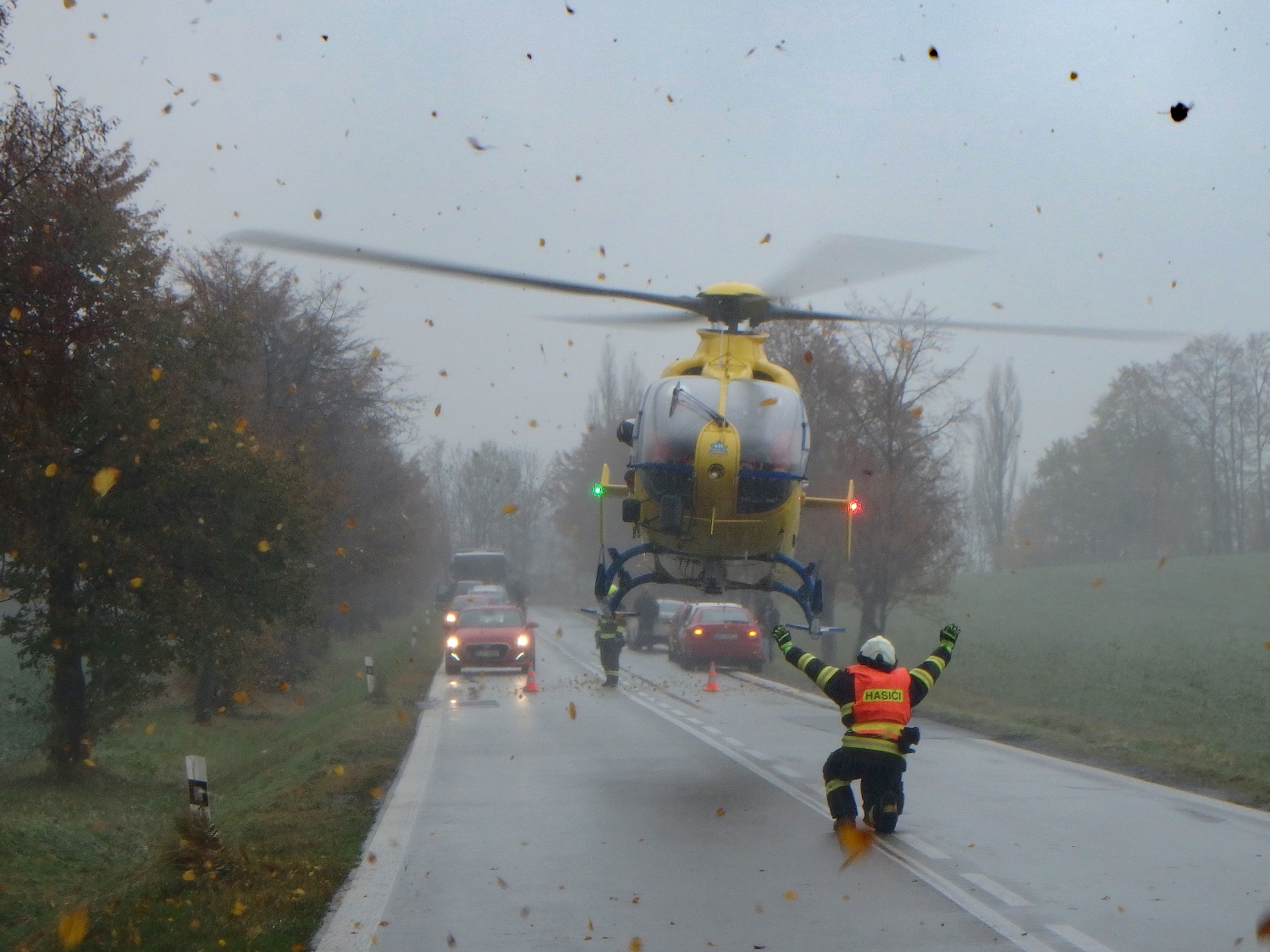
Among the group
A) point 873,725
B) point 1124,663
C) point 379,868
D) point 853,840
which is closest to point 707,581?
point 873,725

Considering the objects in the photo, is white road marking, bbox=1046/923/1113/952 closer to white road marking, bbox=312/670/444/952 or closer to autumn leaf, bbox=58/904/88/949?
white road marking, bbox=312/670/444/952

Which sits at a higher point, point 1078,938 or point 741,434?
point 741,434

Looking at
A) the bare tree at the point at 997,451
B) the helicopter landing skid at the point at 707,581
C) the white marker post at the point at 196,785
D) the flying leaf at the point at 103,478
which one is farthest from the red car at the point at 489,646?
the bare tree at the point at 997,451

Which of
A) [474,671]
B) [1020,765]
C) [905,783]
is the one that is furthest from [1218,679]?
[905,783]

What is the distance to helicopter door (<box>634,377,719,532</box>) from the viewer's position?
43.8 feet

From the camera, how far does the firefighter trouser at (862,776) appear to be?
9.37m

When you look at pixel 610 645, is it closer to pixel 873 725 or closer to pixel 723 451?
pixel 723 451

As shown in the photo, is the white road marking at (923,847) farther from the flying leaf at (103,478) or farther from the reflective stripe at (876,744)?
the flying leaf at (103,478)

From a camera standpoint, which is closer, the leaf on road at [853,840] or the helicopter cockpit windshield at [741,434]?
the leaf on road at [853,840]

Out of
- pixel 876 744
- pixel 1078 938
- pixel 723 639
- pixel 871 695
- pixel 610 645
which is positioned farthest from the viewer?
pixel 723 639

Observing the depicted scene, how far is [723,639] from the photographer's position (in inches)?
1261

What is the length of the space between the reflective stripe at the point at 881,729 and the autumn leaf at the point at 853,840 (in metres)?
0.71

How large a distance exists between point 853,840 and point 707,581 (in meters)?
5.18

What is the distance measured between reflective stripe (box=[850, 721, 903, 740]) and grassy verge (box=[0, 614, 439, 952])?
3524 millimetres
